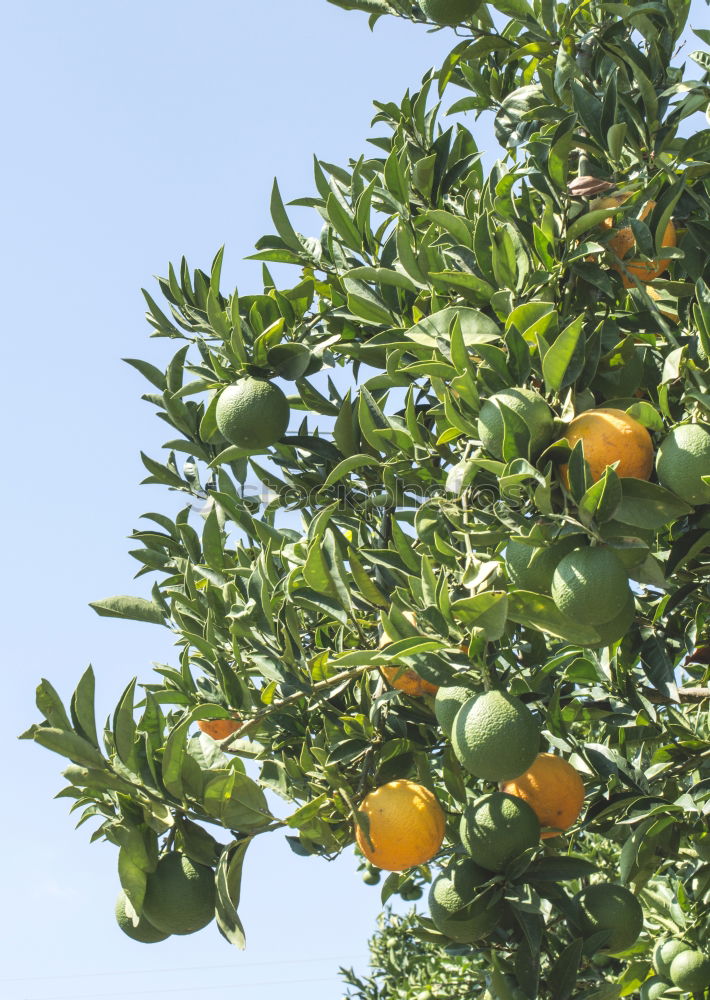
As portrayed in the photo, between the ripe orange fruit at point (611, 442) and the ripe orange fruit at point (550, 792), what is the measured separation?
804 mm

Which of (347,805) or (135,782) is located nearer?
(135,782)

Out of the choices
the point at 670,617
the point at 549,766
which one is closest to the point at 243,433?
the point at 549,766

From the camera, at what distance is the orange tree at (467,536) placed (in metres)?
1.99

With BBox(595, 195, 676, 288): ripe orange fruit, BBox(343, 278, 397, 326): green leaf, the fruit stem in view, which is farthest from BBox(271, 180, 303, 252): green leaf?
the fruit stem

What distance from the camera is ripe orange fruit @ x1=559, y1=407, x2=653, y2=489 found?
191 cm

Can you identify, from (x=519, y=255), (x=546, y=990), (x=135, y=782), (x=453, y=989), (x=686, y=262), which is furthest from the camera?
(x=453, y=989)

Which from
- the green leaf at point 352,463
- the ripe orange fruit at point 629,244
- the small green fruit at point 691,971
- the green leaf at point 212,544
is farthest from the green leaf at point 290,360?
the small green fruit at point 691,971

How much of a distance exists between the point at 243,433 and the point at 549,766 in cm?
113

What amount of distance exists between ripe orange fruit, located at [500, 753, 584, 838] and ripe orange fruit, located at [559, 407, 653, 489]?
0.80 m

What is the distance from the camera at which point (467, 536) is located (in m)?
2.12

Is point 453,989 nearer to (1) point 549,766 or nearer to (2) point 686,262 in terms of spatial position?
(1) point 549,766

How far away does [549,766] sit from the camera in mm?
2439

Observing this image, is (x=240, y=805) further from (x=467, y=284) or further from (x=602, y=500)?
(x=467, y=284)

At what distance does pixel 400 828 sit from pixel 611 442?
3.34 ft
